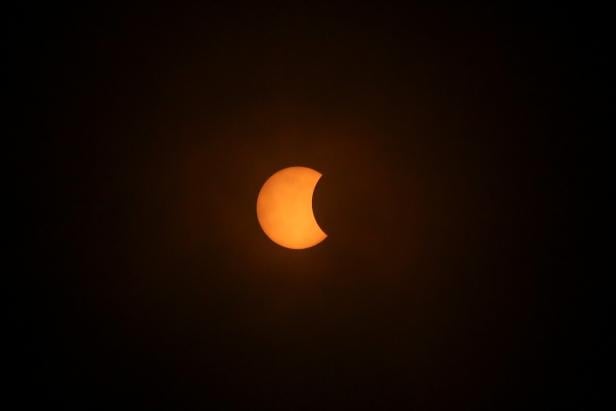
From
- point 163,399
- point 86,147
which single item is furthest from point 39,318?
point 86,147

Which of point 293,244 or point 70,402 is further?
point 70,402

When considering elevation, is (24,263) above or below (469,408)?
above

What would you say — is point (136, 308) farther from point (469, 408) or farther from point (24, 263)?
point (469, 408)

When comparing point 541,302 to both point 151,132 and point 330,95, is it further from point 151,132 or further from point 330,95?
point 151,132

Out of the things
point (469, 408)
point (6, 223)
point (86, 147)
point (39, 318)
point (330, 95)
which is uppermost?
point (330, 95)

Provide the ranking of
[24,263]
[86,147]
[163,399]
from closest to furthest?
[86,147] → [24,263] → [163,399]

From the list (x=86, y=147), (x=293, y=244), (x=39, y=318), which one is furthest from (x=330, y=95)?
(x=39, y=318)

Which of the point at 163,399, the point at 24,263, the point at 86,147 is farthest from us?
the point at 163,399
